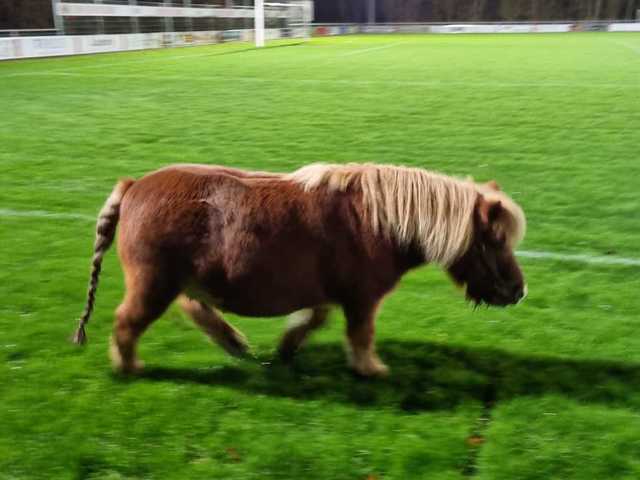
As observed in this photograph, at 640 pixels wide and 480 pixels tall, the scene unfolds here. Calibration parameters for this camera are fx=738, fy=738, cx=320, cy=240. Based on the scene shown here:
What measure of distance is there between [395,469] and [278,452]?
0.42 metres

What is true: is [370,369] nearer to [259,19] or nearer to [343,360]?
[343,360]

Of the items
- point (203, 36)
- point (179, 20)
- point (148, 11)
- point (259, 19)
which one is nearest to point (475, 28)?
point (203, 36)

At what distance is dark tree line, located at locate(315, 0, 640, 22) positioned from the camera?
4422 centimetres

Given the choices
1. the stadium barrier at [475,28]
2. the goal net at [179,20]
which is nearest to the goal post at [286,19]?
the goal net at [179,20]

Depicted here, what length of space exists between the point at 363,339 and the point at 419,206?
2.02ft

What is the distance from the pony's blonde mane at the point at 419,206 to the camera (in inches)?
121

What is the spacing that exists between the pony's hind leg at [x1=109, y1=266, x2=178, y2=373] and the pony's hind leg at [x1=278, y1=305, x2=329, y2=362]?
61cm

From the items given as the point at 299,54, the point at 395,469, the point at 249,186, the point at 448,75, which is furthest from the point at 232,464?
the point at 299,54

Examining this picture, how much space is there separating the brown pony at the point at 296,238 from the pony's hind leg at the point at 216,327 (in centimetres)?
17

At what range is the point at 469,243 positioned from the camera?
10.3ft

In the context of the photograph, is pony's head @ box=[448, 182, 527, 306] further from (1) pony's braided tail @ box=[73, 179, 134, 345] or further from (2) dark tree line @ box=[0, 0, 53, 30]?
(2) dark tree line @ box=[0, 0, 53, 30]

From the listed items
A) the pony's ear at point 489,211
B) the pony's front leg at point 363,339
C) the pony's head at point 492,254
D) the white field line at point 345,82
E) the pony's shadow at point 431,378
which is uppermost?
the pony's ear at point 489,211

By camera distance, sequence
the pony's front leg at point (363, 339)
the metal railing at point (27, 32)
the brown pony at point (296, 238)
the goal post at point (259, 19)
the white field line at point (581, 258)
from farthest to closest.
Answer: the goal post at point (259, 19), the metal railing at point (27, 32), the white field line at point (581, 258), the pony's front leg at point (363, 339), the brown pony at point (296, 238)

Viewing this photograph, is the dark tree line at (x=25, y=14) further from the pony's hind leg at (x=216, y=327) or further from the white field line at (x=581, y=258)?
the pony's hind leg at (x=216, y=327)
